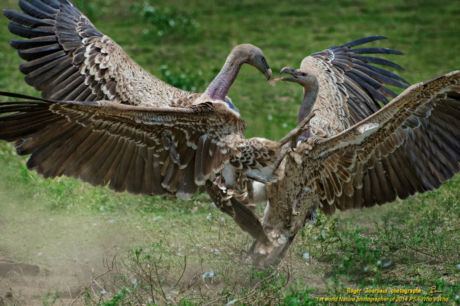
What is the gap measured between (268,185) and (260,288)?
2.89 ft

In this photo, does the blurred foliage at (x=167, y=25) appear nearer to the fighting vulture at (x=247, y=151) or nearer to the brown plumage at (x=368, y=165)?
the fighting vulture at (x=247, y=151)

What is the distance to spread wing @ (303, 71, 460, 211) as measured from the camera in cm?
587

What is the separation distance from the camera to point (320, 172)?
20.0 feet

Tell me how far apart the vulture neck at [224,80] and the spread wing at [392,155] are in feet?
2.75

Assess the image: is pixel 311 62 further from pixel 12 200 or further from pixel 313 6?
pixel 313 6

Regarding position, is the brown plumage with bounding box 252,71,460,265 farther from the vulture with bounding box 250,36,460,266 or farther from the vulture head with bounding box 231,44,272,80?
the vulture head with bounding box 231,44,272,80

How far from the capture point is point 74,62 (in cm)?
727

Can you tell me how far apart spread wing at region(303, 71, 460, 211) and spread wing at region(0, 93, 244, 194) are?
60cm

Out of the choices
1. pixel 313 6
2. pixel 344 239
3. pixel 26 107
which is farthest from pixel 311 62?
pixel 313 6

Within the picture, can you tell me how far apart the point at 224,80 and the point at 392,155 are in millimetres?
1220

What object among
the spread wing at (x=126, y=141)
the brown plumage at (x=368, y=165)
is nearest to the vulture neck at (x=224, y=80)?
the spread wing at (x=126, y=141)

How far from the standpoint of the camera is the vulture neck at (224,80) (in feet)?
21.3

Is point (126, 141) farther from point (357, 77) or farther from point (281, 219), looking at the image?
point (357, 77)

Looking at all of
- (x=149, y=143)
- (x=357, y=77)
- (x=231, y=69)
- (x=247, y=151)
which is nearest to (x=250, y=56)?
(x=231, y=69)
